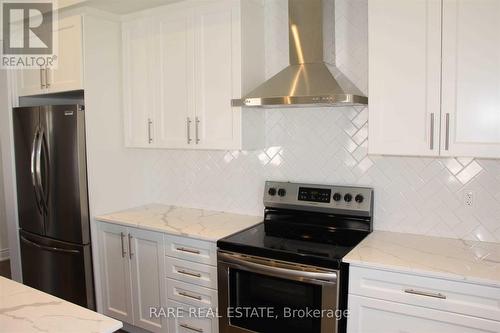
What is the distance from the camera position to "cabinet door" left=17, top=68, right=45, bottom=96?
3.23 metres

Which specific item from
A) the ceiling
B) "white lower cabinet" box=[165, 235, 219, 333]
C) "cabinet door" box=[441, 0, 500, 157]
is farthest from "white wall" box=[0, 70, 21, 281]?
"cabinet door" box=[441, 0, 500, 157]

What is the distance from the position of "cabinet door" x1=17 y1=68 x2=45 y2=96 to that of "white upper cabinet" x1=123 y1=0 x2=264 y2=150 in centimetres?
79

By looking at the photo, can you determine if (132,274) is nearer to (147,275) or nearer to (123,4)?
(147,275)

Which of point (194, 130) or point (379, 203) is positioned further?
point (194, 130)

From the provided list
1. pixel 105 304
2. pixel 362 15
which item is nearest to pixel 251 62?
pixel 362 15

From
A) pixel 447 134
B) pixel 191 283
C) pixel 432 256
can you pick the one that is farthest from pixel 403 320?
pixel 191 283

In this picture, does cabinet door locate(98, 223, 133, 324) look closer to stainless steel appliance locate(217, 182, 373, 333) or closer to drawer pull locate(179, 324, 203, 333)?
drawer pull locate(179, 324, 203, 333)

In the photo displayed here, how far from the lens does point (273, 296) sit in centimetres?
222

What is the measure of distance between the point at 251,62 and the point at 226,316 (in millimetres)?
1576

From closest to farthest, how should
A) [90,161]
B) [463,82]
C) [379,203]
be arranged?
[463,82]
[379,203]
[90,161]

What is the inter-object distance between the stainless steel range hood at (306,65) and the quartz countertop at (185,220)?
80 cm

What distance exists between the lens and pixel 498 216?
2215mm

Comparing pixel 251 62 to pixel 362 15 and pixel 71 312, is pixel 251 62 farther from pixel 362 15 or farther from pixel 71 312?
pixel 71 312

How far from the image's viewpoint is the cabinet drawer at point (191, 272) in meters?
2.50
